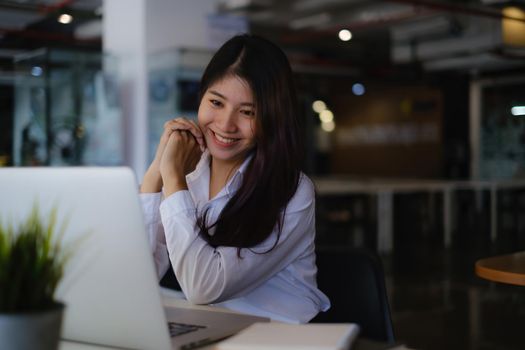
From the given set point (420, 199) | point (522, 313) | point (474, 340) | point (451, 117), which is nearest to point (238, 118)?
point (474, 340)

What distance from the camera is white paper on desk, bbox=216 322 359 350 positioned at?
3.17ft

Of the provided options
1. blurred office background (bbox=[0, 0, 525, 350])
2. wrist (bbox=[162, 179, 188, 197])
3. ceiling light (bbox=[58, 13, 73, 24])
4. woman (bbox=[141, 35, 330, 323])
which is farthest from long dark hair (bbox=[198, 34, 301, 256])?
ceiling light (bbox=[58, 13, 73, 24])

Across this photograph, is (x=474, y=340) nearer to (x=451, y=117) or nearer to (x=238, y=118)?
(x=238, y=118)

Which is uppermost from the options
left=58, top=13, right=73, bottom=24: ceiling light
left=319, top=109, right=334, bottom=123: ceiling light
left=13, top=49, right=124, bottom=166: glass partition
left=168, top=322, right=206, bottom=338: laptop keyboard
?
left=58, top=13, right=73, bottom=24: ceiling light

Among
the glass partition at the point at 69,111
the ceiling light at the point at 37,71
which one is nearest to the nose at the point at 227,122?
the glass partition at the point at 69,111

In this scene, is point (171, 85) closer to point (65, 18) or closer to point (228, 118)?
point (65, 18)

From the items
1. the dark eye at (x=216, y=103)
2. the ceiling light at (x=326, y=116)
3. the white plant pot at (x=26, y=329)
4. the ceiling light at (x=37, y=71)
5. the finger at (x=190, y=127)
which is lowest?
the white plant pot at (x=26, y=329)

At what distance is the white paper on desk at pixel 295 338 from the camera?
3.17 feet

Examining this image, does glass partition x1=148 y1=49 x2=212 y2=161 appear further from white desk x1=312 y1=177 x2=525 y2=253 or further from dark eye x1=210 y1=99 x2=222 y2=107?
dark eye x1=210 y1=99 x2=222 y2=107

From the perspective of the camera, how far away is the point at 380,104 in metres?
18.1

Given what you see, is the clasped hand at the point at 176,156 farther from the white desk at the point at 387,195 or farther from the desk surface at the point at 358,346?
the white desk at the point at 387,195

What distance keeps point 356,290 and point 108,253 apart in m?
0.94

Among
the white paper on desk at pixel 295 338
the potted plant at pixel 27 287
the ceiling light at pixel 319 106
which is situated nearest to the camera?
the potted plant at pixel 27 287

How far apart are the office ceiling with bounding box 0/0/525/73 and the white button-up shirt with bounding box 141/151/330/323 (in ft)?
20.8
